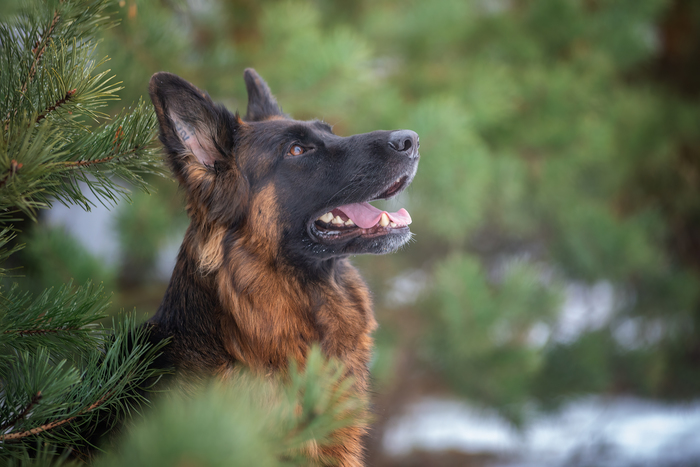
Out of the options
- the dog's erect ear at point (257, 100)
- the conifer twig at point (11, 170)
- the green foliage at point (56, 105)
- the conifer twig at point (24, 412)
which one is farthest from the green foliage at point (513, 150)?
the conifer twig at point (24, 412)

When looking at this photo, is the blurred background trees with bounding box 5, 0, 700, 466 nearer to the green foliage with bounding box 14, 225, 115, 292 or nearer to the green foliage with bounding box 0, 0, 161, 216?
the green foliage with bounding box 14, 225, 115, 292

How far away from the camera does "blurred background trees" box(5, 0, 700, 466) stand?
3684mm

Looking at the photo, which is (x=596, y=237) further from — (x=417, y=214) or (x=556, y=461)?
(x=556, y=461)

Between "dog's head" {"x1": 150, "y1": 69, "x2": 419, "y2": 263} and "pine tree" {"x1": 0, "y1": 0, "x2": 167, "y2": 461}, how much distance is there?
841 millimetres

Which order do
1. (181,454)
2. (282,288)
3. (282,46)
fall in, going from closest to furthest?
(181,454)
(282,288)
(282,46)

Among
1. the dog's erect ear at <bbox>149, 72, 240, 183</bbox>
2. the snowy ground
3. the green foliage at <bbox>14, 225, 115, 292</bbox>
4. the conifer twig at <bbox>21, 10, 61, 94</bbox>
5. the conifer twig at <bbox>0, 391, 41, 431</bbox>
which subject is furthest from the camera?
the snowy ground

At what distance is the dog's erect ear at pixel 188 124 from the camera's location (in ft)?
5.90

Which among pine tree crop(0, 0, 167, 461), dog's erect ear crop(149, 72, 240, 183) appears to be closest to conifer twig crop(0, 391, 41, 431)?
pine tree crop(0, 0, 167, 461)

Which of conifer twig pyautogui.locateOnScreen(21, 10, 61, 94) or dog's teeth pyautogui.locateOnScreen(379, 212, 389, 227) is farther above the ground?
dog's teeth pyautogui.locateOnScreen(379, 212, 389, 227)

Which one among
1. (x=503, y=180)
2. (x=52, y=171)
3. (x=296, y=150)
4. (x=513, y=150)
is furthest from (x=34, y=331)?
(x=513, y=150)

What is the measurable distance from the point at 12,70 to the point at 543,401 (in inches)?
204

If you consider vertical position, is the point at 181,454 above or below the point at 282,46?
below

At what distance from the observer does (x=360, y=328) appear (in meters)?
2.33

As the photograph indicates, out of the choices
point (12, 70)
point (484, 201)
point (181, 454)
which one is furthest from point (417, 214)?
point (181, 454)
